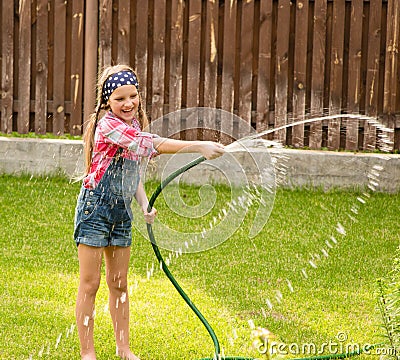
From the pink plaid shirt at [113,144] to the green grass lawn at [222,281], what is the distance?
0.50 meters

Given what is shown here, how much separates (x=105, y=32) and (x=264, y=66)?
1.36 meters

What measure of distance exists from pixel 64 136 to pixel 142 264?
250 cm

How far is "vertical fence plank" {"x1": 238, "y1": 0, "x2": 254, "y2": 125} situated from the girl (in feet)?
11.1

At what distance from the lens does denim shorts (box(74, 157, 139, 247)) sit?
11.2 feet

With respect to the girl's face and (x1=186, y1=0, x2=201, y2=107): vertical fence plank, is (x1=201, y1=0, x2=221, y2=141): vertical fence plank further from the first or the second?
the girl's face

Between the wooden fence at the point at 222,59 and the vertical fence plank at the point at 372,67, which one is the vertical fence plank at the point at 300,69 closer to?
the wooden fence at the point at 222,59

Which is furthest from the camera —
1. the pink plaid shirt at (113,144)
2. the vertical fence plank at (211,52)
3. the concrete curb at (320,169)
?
the vertical fence plank at (211,52)

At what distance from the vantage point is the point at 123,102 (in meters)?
3.40

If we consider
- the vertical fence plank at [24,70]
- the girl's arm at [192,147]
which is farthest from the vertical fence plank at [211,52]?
the girl's arm at [192,147]

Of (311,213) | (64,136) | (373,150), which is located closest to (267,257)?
(311,213)

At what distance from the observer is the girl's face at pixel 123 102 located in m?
3.40

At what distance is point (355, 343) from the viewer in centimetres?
379

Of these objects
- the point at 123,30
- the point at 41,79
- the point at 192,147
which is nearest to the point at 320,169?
the point at 123,30

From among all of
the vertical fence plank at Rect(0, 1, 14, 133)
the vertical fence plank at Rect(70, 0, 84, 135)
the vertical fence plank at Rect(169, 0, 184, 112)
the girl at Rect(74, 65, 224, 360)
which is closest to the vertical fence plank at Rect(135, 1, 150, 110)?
the vertical fence plank at Rect(169, 0, 184, 112)
